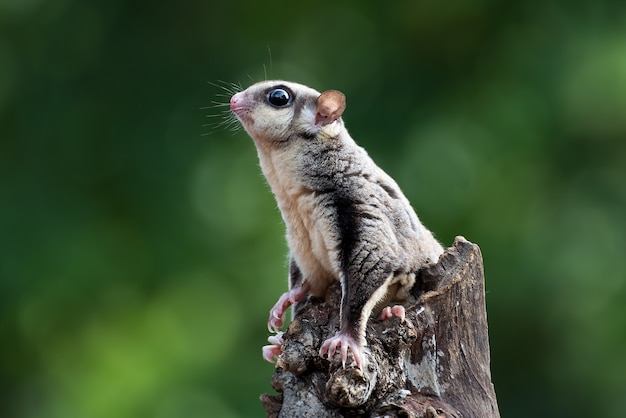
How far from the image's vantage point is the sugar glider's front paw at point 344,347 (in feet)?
15.6

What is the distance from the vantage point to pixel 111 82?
1041 cm

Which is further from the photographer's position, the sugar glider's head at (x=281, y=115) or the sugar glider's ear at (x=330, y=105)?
the sugar glider's head at (x=281, y=115)

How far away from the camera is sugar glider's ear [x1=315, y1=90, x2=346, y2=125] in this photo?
5414 millimetres

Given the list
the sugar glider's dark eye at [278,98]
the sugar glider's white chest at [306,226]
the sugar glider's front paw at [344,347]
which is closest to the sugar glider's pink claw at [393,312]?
the sugar glider's front paw at [344,347]

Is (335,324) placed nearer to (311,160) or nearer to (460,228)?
(311,160)

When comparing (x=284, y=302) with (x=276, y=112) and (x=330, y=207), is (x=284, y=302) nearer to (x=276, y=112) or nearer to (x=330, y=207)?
(x=330, y=207)

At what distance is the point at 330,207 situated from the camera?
5336mm

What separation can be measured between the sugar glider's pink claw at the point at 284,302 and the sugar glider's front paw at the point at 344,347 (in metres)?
0.79

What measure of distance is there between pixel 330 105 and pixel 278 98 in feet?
1.07

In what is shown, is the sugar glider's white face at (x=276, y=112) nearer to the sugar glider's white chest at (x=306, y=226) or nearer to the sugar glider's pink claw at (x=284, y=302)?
the sugar glider's white chest at (x=306, y=226)

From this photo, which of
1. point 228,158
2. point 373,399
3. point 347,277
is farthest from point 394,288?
point 228,158

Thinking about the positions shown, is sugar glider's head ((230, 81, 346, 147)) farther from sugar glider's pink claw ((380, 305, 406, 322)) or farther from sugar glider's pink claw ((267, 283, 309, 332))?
sugar glider's pink claw ((380, 305, 406, 322))

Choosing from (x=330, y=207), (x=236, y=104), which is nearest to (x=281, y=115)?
(x=236, y=104)

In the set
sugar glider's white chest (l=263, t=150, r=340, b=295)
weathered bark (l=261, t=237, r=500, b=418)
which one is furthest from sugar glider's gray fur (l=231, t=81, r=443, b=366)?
weathered bark (l=261, t=237, r=500, b=418)
